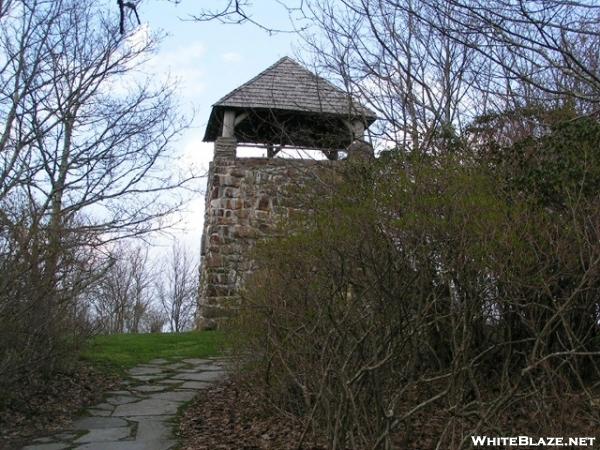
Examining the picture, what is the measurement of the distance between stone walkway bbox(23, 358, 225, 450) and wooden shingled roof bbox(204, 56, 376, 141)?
13.1ft

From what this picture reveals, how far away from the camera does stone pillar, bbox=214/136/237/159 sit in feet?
A: 40.2

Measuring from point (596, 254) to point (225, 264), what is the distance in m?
8.35

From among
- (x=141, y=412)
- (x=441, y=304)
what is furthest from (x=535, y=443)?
(x=141, y=412)

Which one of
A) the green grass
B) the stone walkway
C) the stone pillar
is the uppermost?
the stone pillar

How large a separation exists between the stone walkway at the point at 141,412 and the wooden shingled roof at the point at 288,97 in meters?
3.99

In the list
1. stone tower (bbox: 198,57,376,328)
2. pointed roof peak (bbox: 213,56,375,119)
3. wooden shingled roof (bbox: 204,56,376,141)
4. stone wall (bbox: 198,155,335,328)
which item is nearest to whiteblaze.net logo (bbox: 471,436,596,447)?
wooden shingled roof (bbox: 204,56,376,141)

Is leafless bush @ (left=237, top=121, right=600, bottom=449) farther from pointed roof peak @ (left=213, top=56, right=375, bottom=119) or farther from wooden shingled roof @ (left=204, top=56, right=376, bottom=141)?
pointed roof peak @ (left=213, top=56, right=375, bottom=119)

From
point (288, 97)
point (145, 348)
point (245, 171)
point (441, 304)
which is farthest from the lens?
point (245, 171)

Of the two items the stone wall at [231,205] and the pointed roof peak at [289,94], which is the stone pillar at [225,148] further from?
the pointed roof peak at [289,94]

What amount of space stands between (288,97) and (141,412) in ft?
22.8

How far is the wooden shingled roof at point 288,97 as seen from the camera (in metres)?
9.31

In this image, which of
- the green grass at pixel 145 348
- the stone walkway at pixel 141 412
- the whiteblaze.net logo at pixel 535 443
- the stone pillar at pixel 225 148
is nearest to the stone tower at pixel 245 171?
the stone pillar at pixel 225 148

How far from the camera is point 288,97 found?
11.5 metres

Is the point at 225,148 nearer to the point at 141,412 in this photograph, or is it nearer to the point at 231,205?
the point at 231,205
